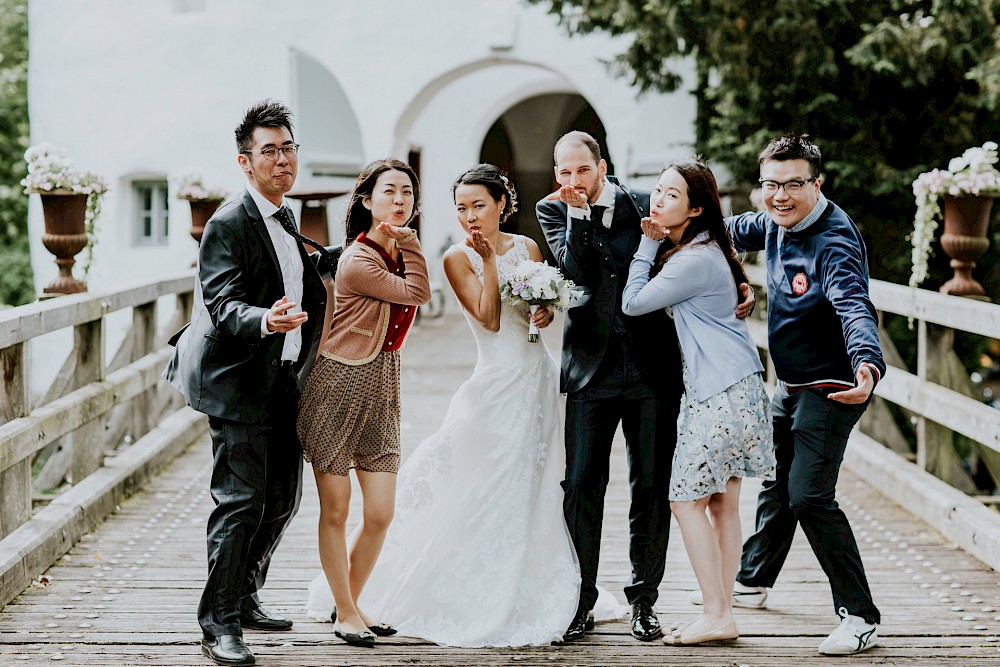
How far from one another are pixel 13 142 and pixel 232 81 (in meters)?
5.80

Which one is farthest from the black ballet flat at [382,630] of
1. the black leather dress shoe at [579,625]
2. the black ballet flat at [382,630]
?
the black leather dress shoe at [579,625]

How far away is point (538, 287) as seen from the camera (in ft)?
13.6

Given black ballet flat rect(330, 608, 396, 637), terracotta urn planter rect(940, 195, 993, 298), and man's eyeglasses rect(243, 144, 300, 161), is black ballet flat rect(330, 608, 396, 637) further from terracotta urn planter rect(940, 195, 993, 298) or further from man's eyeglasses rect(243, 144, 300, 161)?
terracotta urn planter rect(940, 195, 993, 298)

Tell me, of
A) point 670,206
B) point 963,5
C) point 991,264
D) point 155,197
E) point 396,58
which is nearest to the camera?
point 670,206

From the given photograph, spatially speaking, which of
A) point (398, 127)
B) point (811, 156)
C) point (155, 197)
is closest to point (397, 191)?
point (811, 156)

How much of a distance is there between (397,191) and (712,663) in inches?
72.8

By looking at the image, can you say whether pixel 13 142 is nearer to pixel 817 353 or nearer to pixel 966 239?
pixel 966 239

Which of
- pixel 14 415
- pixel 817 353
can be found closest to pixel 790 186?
pixel 817 353

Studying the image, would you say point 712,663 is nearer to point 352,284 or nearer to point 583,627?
point 583,627

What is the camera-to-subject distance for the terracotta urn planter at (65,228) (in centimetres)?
697

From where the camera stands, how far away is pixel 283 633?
4.35m

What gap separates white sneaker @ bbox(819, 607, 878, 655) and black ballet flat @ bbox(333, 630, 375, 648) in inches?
58.6

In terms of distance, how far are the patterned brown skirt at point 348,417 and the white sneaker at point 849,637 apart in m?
1.56

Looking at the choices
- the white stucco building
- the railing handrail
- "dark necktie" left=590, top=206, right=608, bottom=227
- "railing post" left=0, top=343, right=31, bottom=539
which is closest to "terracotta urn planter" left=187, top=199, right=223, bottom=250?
the railing handrail
